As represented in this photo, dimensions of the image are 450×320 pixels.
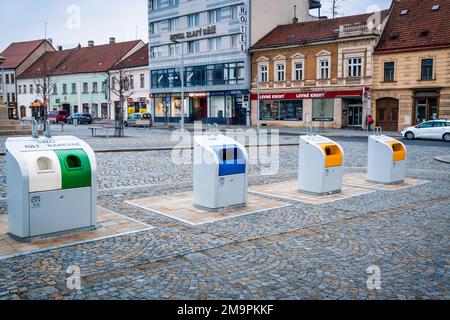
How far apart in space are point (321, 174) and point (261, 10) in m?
39.3

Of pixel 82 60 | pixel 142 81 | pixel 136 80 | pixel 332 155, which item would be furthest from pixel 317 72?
pixel 82 60

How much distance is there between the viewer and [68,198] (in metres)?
6.57

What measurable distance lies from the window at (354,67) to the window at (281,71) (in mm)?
6576

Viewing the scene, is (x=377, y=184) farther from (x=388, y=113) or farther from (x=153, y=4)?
(x=153, y=4)

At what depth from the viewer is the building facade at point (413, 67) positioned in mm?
33906

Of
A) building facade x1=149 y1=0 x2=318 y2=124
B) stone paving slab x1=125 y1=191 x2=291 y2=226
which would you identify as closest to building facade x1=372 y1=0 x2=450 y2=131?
building facade x1=149 y1=0 x2=318 y2=124

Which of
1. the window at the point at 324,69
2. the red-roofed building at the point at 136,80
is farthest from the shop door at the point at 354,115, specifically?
the red-roofed building at the point at 136,80

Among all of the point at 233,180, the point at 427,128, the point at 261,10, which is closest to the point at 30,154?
the point at 233,180

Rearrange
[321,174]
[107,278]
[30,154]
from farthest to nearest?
[321,174], [30,154], [107,278]

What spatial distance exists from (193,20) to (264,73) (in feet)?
36.9

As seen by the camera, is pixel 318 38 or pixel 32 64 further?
pixel 32 64

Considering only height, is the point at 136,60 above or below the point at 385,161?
above

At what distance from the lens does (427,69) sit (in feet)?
114

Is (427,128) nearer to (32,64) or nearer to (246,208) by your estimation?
(246,208)
